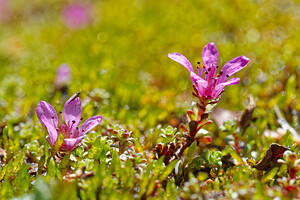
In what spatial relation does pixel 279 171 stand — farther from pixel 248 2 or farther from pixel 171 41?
pixel 248 2

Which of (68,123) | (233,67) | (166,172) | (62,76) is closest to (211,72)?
(233,67)

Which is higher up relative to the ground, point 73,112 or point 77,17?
point 77,17

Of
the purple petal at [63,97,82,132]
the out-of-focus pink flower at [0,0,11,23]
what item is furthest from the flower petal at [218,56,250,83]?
the out-of-focus pink flower at [0,0,11,23]

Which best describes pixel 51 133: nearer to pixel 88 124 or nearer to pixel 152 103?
pixel 88 124

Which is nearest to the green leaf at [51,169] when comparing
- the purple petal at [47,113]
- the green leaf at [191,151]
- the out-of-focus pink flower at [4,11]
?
the purple petal at [47,113]

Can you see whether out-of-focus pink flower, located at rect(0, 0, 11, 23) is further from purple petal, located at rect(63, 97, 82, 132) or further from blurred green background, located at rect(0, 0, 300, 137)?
purple petal, located at rect(63, 97, 82, 132)

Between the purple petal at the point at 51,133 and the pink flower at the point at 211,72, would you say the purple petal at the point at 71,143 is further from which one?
the pink flower at the point at 211,72

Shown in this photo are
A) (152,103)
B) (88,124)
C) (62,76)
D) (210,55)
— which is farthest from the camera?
(62,76)
